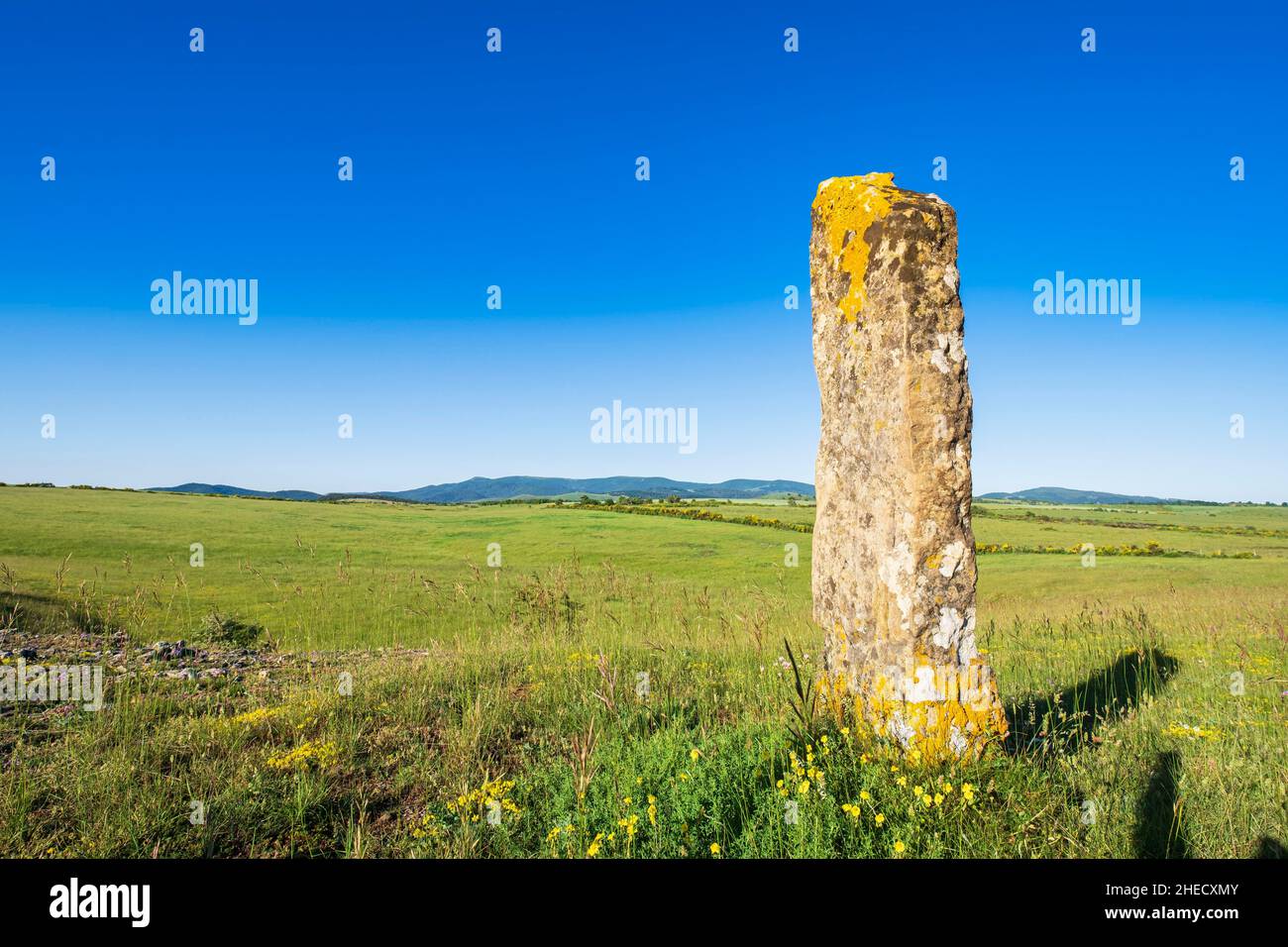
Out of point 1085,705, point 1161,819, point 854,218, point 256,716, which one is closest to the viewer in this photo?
point 1161,819

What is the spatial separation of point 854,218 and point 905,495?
2647 mm

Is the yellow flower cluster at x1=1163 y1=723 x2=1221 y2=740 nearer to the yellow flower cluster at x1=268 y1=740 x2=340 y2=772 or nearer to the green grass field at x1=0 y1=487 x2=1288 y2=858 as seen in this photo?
the green grass field at x1=0 y1=487 x2=1288 y2=858

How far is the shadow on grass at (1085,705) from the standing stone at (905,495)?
2.29 feet

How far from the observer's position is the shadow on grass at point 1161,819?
3754 mm

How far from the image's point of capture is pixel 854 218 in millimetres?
5703

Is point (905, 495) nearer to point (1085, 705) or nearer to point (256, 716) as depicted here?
point (1085, 705)

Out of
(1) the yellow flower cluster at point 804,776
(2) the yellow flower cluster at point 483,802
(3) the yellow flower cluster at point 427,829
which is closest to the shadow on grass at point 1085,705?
(1) the yellow flower cluster at point 804,776

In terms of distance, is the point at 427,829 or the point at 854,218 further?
the point at 854,218

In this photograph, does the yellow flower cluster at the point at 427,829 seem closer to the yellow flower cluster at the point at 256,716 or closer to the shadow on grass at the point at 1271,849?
the yellow flower cluster at the point at 256,716

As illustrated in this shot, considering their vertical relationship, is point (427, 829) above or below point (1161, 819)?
below

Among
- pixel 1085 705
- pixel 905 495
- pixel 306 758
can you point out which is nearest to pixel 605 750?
pixel 306 758
